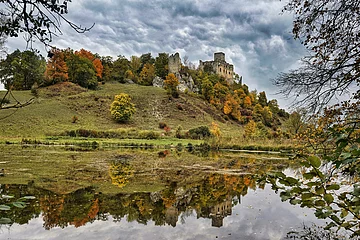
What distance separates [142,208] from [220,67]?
100673 mm

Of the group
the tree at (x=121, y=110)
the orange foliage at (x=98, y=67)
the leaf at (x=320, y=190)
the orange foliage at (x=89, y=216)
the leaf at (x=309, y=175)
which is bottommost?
the orange foliage at (x=89, y=216)

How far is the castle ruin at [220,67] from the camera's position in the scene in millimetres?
106131

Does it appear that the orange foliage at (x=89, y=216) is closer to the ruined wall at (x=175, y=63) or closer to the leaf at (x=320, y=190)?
the leaf at (x=320, y=190)

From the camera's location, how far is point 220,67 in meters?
106

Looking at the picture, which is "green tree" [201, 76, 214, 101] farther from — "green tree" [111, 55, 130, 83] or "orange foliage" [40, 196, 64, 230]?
"orange foliage" [40, 196, 64, 230]

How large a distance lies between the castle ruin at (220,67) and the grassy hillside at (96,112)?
33.3 metres

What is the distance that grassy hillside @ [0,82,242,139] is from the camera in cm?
4444

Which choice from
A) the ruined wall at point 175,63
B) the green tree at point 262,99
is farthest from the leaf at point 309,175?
the green tree at point 262,99

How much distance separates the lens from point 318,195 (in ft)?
5.81

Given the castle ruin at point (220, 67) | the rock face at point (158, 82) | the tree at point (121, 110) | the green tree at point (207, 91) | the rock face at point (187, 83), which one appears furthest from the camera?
the castle ruin at point (220, 67)

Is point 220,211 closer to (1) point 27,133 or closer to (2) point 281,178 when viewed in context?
(2) point 281,178

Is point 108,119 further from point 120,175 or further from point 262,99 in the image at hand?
point 262,99

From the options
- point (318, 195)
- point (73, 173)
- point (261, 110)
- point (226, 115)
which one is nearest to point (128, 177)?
point (73, 173)

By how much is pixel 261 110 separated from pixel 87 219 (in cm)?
7326
